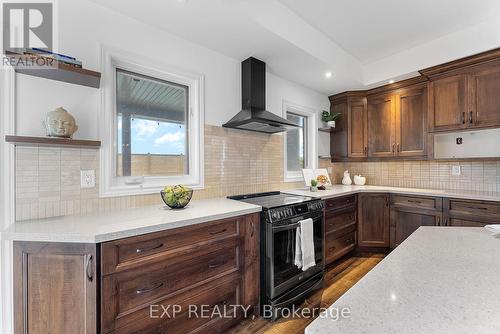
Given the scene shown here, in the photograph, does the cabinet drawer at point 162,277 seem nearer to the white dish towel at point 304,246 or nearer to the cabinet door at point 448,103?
the white dish towel at point 304,246

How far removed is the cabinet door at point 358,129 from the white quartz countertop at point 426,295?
8.82ft

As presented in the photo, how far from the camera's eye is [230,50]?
2297mm

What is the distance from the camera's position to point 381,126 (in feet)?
10.9

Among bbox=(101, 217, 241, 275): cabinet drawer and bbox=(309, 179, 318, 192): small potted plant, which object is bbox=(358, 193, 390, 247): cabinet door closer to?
bbox=(309, 179, 318, 192): small potted plant

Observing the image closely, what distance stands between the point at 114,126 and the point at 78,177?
46 cm

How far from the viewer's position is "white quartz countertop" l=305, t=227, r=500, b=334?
473 millimetres

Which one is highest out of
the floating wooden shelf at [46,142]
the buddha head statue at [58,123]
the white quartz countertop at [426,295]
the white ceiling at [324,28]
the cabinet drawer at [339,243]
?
the white ceiling at [324,28]

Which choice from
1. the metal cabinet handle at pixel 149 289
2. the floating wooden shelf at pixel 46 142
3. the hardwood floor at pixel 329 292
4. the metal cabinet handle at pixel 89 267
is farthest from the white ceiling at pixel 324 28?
the hardwood floor at pixel 329 292

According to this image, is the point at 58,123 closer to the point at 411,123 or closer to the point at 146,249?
the point at 146,249

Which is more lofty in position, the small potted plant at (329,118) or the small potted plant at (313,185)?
the small potted plant at (329,118)

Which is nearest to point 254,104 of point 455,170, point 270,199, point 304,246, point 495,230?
point 270,199

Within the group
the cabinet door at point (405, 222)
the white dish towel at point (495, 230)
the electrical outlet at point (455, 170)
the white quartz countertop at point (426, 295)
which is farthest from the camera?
the electrical outlet at point (455, 170)

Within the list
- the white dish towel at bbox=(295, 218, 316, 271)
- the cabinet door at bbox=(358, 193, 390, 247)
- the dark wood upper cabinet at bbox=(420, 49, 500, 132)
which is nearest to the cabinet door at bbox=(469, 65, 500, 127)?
the dark wood upper cabinet at bbox=(420, 49, 500, 132)

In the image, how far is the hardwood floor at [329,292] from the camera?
1.74m
